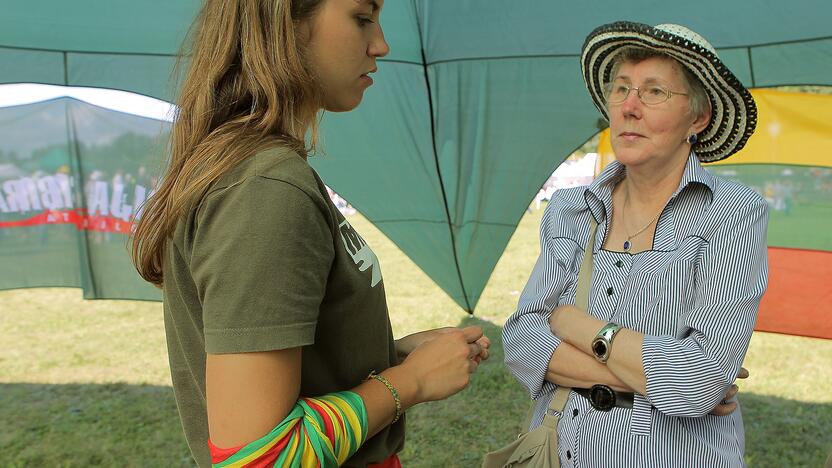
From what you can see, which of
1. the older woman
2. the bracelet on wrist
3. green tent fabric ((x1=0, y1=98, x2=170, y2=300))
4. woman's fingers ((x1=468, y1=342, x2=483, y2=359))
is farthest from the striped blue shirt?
green tent fabric ((x1=0, y1=98, x2=170, y2=300))

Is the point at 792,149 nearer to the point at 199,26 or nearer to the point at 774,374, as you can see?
the point at 774,374

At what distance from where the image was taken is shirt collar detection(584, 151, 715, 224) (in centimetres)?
192

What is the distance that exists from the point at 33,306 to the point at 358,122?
494cm

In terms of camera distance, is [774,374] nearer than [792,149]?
No

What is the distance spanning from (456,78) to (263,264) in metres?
3.49

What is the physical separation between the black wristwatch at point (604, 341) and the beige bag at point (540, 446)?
154mm

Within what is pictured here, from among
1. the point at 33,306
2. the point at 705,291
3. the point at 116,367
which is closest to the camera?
the point at 705,291

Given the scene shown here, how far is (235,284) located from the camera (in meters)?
0.90

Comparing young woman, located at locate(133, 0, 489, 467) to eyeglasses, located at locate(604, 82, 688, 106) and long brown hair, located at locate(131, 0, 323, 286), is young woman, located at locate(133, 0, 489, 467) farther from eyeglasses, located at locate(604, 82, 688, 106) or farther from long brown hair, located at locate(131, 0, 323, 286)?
eyeglasses, located at locate(604, 82, 688, 106)

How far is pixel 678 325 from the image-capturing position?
179cm

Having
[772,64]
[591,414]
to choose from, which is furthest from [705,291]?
[772,64]

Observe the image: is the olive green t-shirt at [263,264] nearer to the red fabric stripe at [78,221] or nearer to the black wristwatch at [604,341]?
the black wristwatch at [604,341]

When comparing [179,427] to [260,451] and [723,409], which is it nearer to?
[723,409]

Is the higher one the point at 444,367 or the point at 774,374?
the point at 444,367
